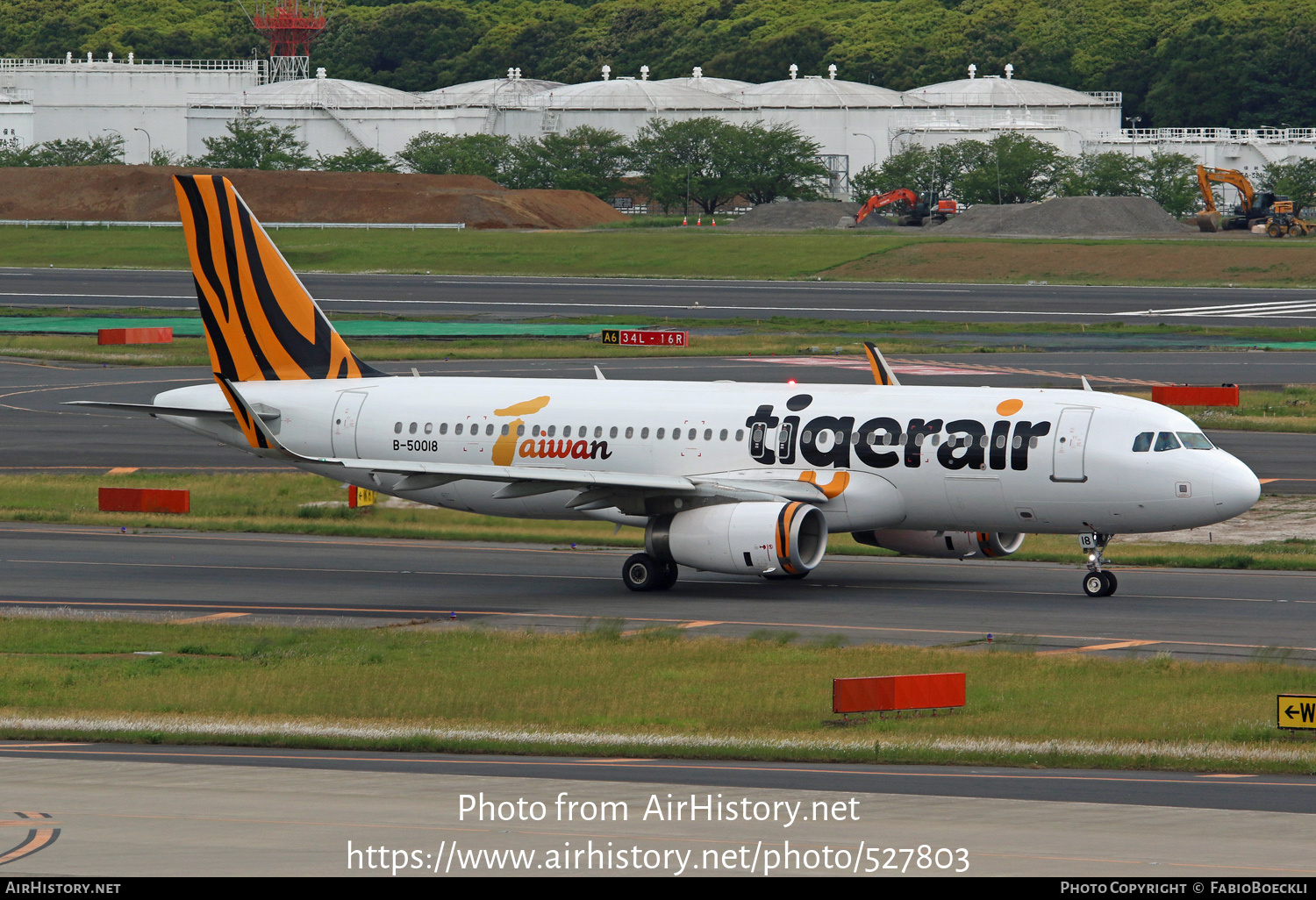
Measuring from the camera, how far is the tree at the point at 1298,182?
179 m

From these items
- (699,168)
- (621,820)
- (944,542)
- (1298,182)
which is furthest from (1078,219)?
(621,820)

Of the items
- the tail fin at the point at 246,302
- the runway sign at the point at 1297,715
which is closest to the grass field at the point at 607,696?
the runway sign at the point at 1297,715

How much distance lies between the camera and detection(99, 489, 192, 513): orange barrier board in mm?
49844

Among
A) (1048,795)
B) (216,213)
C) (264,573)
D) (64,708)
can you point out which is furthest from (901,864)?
(216,213)

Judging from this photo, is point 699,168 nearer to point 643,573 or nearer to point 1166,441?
point 643,573

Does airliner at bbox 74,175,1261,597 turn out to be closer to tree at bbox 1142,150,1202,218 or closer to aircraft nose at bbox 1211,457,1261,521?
aircraft nose at bbox 1211,457,1261,521

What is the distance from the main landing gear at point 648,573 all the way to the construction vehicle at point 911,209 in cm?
14027

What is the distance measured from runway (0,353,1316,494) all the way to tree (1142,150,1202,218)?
336ft

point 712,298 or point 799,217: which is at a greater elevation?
point 799,217

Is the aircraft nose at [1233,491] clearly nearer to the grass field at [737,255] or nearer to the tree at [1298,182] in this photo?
the grass field at [737,255]

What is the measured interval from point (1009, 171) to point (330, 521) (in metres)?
150

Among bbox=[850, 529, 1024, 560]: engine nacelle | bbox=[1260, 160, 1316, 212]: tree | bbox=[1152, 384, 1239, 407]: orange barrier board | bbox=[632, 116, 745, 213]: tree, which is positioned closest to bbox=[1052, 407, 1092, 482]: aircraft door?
bbox=[850, 529, 1024, 560]: engine nacelle

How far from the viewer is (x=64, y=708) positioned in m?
26.5

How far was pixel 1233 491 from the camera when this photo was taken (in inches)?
1395
